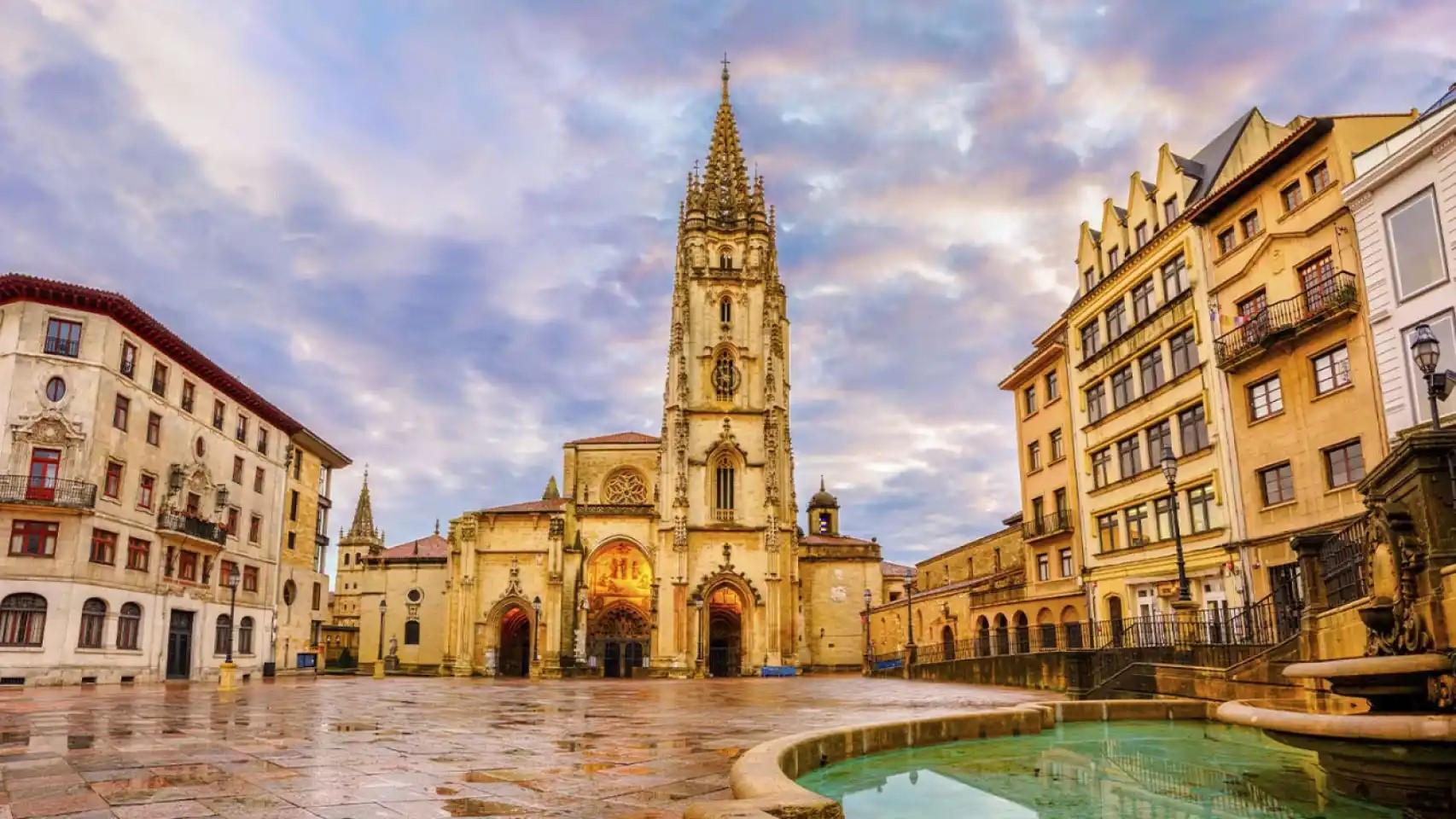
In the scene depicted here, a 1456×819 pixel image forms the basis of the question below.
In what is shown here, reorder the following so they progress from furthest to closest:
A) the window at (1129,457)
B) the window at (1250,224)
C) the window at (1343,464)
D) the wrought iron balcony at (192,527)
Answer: the wrought iron balcony at (192,527)
the window at (1129,457)
the window at (1250,224)
the window at (1343,464)

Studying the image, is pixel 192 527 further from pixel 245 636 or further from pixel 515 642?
pixel 515 642

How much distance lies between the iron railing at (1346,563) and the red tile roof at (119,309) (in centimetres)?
3888

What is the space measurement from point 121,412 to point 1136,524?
38744 mm

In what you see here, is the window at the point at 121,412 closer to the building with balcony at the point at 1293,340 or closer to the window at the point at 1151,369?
the window at the point at 1151,369

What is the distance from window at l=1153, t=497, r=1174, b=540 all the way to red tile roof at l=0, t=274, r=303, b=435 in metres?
38.6

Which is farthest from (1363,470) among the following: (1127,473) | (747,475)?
(747,475)

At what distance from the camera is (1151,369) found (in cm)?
3225

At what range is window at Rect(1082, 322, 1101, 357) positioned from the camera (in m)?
36.3

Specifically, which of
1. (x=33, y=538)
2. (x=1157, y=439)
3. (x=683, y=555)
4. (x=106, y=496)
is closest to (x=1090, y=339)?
(x=1157, y=439)

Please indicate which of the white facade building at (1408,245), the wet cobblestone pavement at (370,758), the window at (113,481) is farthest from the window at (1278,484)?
the window at (113,481)

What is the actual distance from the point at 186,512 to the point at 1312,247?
142ft

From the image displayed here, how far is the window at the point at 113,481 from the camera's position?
114ft

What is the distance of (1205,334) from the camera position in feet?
94.5

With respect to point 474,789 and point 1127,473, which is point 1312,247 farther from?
point 474,789
